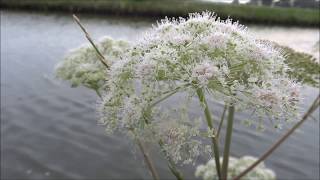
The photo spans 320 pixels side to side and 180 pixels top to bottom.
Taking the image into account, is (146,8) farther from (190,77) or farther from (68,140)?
(190,77)

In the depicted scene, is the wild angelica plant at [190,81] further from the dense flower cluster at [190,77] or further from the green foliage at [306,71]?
the green foliage at [306,71]

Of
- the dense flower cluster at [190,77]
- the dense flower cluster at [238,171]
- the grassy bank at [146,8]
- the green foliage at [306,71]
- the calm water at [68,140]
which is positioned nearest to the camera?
the dense flower cluster at [190,77]

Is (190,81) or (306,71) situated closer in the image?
(190,81)

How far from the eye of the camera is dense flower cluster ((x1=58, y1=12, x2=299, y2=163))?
7.84 ft

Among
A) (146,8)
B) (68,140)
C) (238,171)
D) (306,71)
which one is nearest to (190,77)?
(306,71)

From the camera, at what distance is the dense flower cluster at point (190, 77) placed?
2.39 m

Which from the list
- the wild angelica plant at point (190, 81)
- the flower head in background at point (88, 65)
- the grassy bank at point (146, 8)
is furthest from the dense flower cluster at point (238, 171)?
the grassy bank at point (146, 8)

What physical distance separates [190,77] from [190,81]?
36 mm

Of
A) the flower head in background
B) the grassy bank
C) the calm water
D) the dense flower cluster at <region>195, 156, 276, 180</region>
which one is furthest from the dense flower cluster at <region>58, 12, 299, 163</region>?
the grassy bank

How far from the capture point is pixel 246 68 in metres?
2.49

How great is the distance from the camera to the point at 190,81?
7.57 feet

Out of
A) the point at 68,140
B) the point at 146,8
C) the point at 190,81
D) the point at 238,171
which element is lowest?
the point at 146,8

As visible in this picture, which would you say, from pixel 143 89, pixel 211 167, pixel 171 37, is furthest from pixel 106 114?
pixel 211 167

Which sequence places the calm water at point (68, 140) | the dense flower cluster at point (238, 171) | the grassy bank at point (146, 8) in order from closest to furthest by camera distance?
the dense flower cluster at point (238, 171)
the calm water at point (68, 140)
the grassy bank at point (146, 8)
